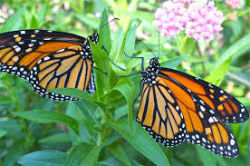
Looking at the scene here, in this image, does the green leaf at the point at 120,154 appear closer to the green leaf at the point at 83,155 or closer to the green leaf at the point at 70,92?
the green leaf at the point at 83,155

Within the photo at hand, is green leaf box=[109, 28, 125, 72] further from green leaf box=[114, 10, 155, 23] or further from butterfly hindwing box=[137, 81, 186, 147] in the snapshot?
green leaf box=[114, 10, 155, 23]

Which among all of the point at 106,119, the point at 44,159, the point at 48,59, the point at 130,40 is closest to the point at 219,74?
the point at 130,40

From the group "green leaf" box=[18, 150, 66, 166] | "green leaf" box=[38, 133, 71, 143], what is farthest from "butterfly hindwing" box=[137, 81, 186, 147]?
"green leaf" box=[38, 133, 71, 143]

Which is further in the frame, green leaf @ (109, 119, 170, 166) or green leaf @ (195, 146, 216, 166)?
green leaf @ (195, 146, 216, 166)

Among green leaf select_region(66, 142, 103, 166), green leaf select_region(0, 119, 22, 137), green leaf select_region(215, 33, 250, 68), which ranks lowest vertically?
green leaf select_region(66, 142, 103, 166)

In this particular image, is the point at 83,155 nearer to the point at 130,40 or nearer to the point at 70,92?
the point at 70,92

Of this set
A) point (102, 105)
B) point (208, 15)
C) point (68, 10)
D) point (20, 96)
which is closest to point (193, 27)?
point (208, 15)

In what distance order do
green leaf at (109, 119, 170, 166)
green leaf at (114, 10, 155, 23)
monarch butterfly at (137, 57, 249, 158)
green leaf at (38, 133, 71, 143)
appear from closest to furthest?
1. green leaf at (109, 119, 170, 166)
2. monarch butterfly at (137, 57, 249, 158)
3. green leaf at (38, 133, 71, 143)
4. green leaf at (114, 10, 155, 23)
